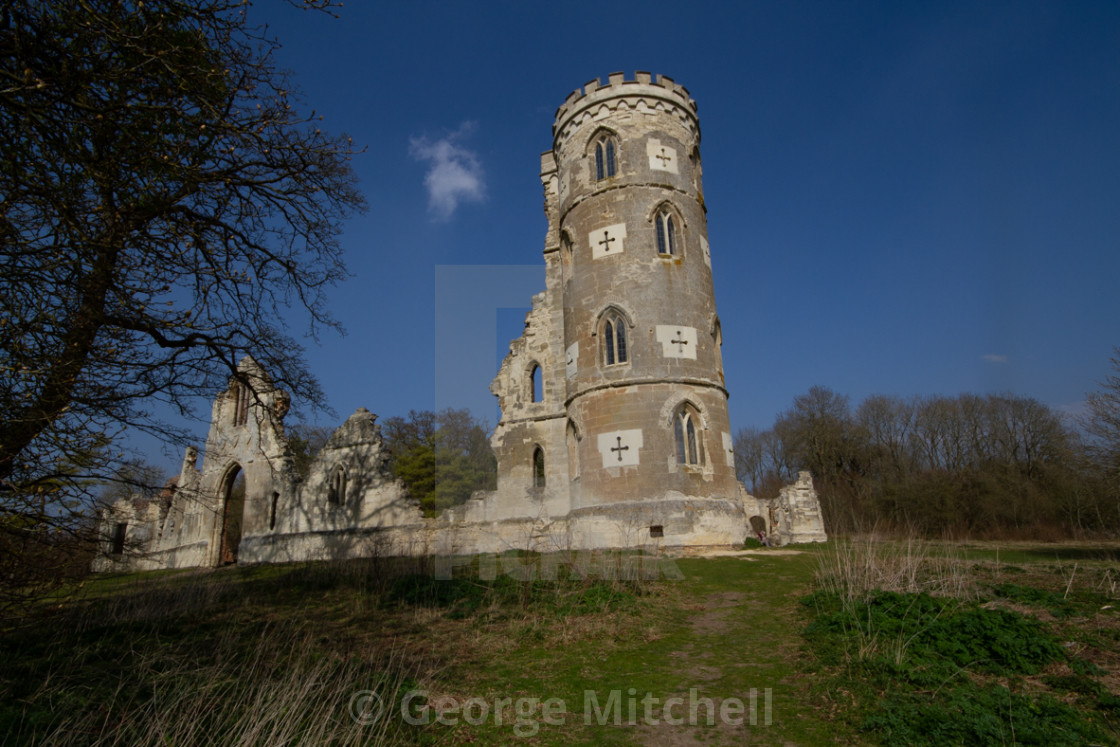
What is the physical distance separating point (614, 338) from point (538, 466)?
4930 millimetres

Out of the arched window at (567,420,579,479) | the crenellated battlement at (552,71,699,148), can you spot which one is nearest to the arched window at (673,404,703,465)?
the arched window at (567,420,579,479)

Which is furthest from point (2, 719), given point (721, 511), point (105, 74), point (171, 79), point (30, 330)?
point (721, 511)

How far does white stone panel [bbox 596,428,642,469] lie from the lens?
51.5 feet

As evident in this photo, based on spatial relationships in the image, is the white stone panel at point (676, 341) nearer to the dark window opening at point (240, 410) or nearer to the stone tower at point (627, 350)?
the stone tower at point (627, 350)

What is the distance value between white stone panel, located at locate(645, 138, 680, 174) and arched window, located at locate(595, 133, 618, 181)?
3.33ft

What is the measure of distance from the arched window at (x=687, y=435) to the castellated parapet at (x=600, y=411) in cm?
4

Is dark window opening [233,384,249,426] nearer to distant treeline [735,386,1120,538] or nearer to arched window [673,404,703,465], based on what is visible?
arched window [673,404,703,465]

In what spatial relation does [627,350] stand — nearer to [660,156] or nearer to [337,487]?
[660,156]

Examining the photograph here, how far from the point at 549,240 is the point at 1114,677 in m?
18.1

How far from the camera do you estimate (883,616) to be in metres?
6.53

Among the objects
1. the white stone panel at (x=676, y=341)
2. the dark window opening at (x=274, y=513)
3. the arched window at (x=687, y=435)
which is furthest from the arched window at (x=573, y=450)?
the dark window opening at (x=274, y=513)

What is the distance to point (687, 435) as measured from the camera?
52.9 ft

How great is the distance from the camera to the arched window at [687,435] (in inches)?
625

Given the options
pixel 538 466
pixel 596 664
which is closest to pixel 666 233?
pixel 538 466
